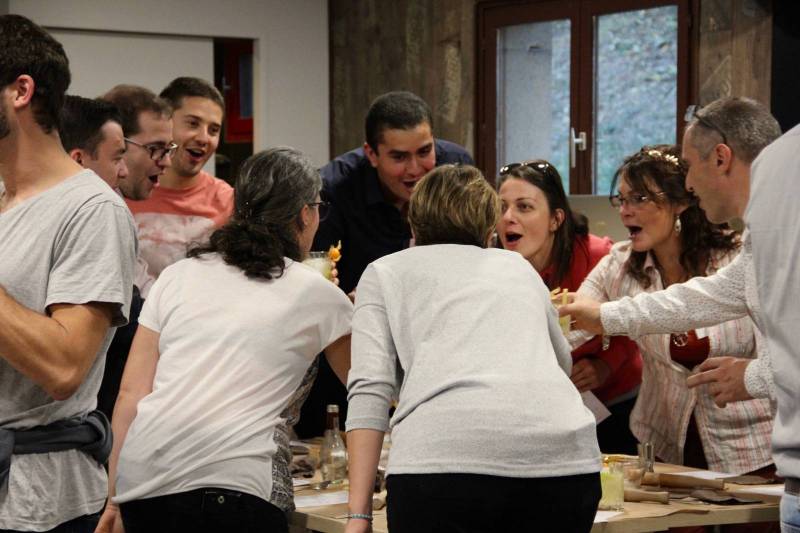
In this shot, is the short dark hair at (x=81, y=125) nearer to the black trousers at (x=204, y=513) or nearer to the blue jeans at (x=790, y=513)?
the black trousers at (x=204, y=513)

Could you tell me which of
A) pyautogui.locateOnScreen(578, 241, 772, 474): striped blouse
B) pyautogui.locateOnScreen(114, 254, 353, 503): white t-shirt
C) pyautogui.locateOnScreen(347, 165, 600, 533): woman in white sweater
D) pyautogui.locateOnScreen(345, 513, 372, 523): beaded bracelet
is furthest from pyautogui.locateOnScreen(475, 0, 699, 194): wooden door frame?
pyautogui.locateOnScreen(345, 513, 372, 523): beaded bracelet

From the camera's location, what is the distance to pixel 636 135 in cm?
638

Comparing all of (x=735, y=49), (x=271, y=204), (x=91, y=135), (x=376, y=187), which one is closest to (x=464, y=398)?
(x=271, y=204)

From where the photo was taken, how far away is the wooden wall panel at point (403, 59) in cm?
730

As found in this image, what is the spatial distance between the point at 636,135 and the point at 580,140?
0.38 metres

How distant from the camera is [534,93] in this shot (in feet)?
22.9

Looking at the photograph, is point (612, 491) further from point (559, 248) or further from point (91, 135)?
point (91, 135)

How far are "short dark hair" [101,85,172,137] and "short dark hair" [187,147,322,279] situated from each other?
1.15 m

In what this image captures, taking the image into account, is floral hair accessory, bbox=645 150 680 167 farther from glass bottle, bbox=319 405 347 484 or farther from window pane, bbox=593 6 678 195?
window pane, bbox=593 6 678 195

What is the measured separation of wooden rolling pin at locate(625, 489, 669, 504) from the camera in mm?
3062

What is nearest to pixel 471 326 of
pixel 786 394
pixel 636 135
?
pixel 786 394

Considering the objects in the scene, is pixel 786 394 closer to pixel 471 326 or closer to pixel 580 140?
pixel 471 326

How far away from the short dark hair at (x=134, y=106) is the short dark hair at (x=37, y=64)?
5.96 ft

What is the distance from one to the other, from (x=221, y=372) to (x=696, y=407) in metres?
1.76
